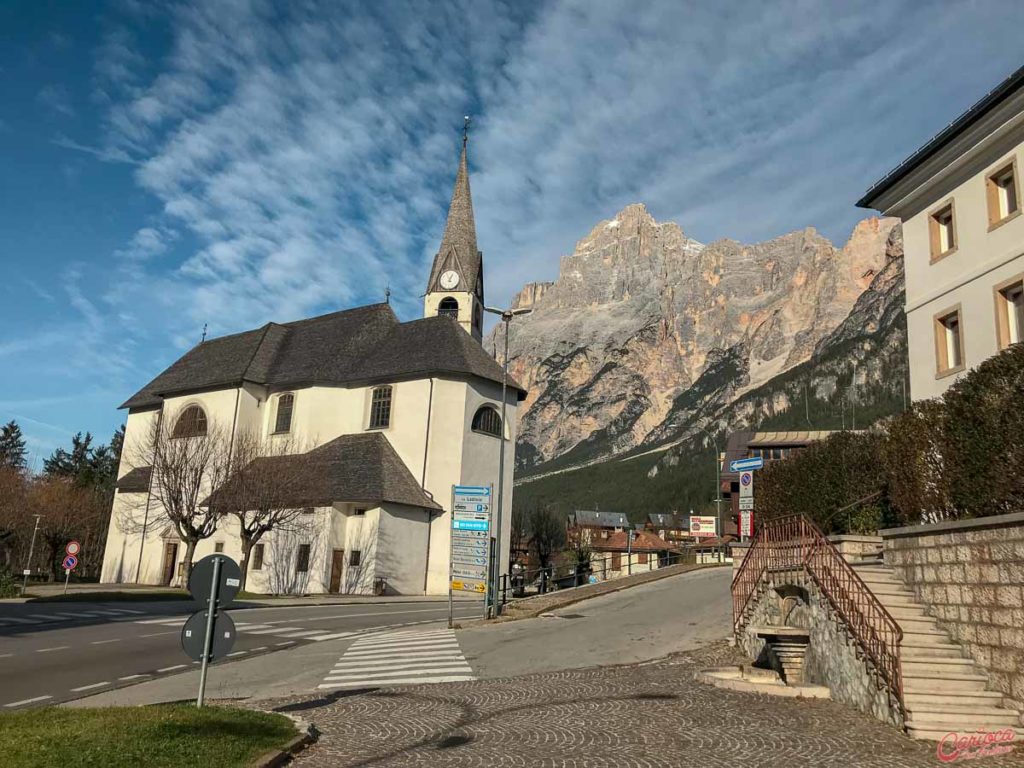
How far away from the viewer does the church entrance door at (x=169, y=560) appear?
47.6 m

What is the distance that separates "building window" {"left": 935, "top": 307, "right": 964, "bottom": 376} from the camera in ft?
68.4

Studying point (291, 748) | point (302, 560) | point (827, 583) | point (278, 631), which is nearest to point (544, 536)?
point (302, 560)

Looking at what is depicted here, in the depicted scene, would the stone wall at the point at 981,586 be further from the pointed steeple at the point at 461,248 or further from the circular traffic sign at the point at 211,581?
the pointed steeple at the point at 461,248

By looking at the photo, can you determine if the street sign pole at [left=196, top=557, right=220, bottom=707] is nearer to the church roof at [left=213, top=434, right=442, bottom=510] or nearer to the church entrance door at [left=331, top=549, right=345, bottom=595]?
the church roof at [left=213, top=434, right=442, bottom=510]

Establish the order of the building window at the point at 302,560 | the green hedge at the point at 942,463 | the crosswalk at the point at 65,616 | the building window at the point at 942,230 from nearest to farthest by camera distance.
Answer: the green hedge at the point at 942,463, the building window at the point at 942,230, the crosswalk at the point at 65,616, the building window at the point at 302,560

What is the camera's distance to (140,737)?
759 cm

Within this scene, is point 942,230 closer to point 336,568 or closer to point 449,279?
point 336,568

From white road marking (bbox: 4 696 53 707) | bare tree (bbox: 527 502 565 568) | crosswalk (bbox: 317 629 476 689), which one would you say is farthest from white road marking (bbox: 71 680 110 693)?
bare tree (bbox: 527 502 565 568)

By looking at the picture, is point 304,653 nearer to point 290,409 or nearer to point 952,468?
point 952,468

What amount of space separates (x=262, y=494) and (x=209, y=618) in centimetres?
2945

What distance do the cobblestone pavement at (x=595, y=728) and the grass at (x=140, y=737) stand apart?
0.70 metres

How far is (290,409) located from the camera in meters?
47.9

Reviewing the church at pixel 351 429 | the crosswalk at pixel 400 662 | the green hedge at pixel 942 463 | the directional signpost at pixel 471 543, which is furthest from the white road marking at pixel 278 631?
the church at pixel 351 429

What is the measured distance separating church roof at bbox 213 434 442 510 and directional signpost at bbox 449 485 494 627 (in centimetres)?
1651
